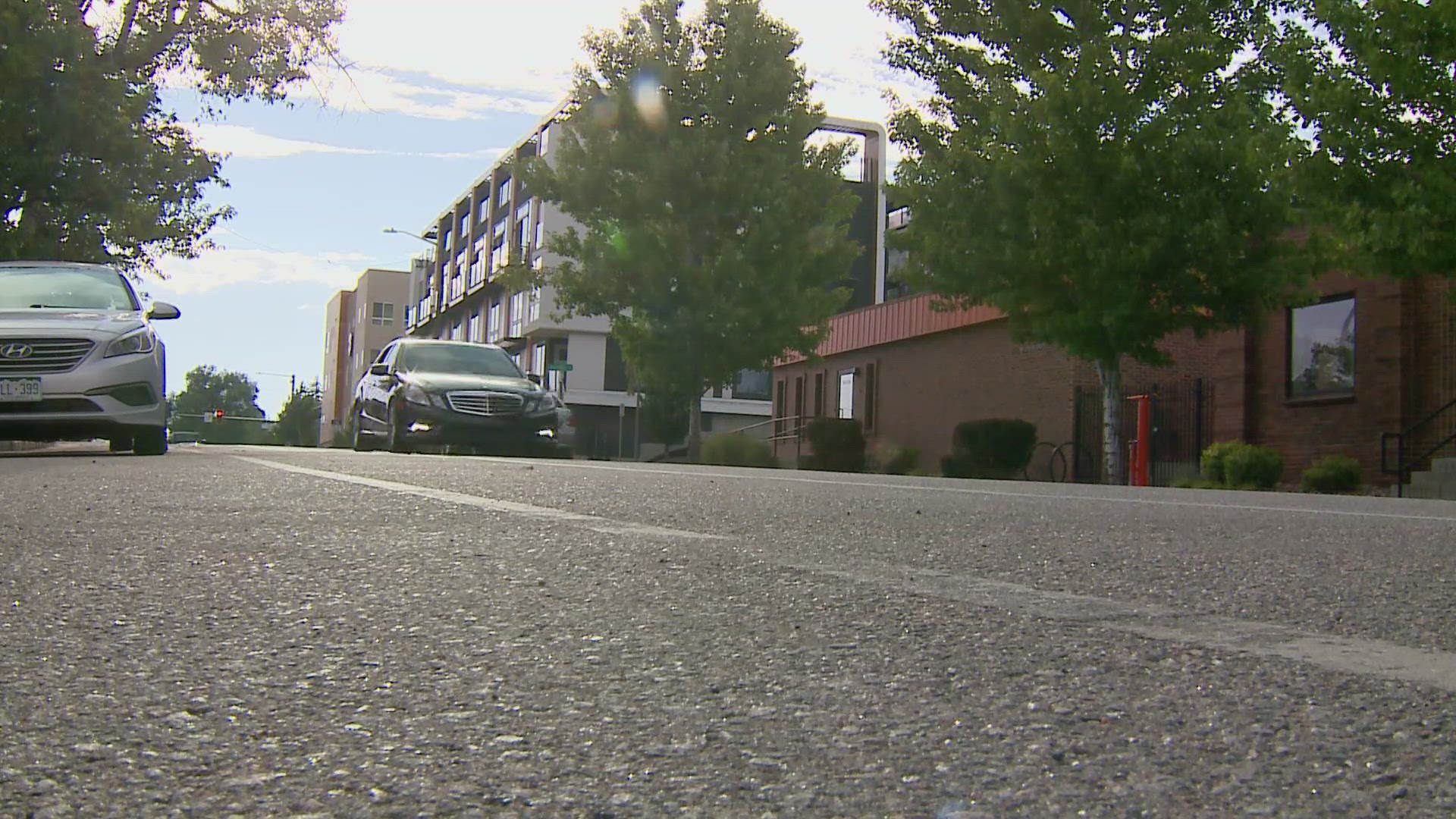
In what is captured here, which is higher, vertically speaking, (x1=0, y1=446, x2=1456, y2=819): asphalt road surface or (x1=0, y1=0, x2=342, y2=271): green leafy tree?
(x1=0, y1=0, x2=342, y2=271): green leafy tree

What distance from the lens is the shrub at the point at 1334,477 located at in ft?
58.7

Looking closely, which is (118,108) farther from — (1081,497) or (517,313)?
(517,313)

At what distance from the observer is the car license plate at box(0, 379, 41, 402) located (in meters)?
11.6

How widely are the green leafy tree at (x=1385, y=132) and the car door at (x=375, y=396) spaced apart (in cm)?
1135

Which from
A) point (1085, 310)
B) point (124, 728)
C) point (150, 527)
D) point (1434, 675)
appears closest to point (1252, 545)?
point (1434, 675)

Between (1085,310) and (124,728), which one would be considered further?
(1085,310)

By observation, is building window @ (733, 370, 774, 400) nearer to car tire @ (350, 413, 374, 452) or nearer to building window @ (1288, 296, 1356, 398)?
building window @ (1288, 296, 1356, 398)

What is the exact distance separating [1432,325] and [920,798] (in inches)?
787

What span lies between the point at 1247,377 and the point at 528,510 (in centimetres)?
1848

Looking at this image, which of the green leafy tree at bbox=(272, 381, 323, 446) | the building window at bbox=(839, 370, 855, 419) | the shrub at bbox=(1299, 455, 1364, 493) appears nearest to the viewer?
the shrub at bbox=(1299, 455, 1364, 493)

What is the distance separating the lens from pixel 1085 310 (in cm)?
1966

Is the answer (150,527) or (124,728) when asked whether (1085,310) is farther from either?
(124,728)

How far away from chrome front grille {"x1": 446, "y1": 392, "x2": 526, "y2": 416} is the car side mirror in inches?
185

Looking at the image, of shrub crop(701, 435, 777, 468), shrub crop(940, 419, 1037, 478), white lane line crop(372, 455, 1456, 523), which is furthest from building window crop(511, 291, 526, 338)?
white lane line crop(372, 455, 1456, 523)
